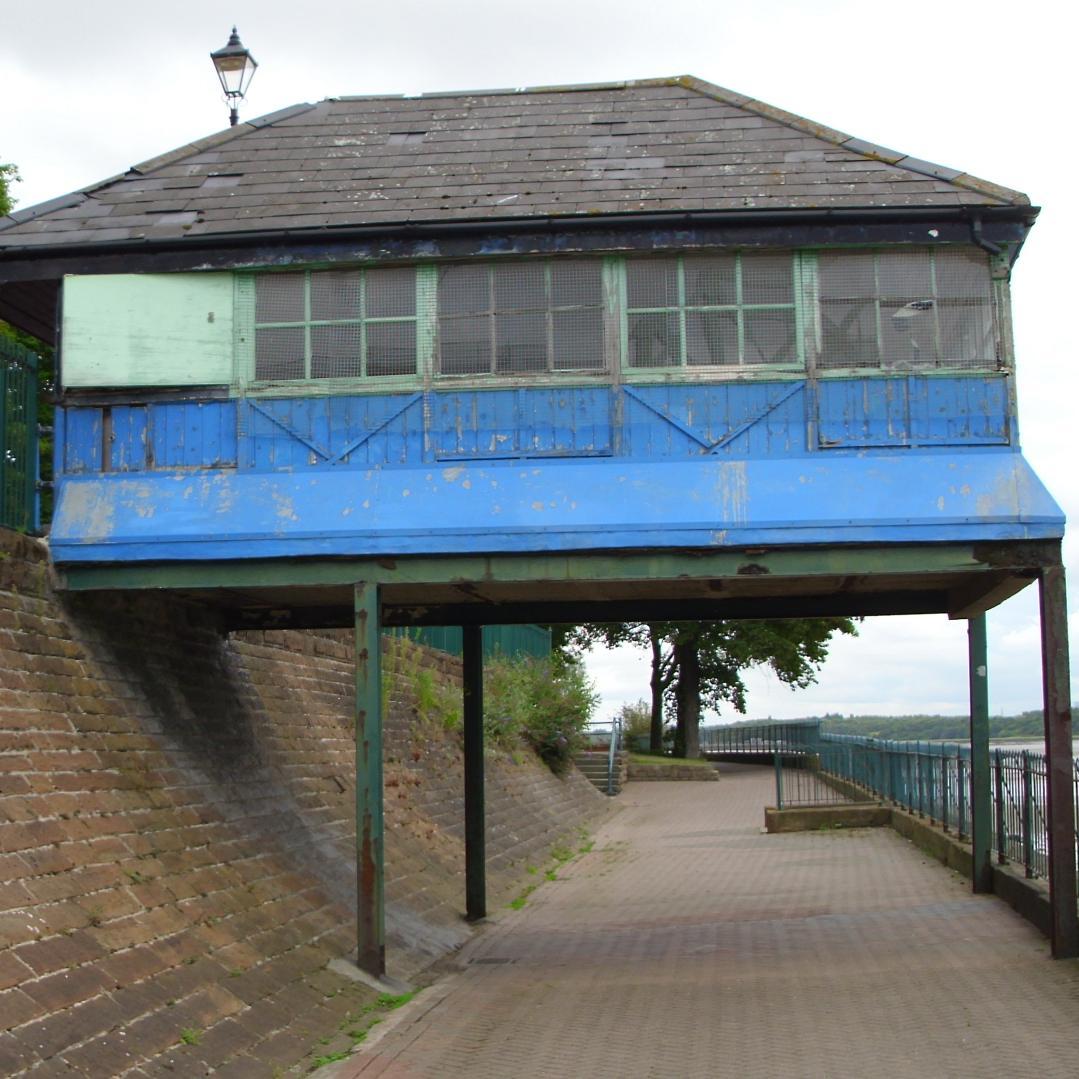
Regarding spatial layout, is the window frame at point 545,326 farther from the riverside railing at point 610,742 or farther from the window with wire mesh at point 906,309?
the riverside railing at point 610,742

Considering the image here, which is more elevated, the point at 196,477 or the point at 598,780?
the point at 196,477

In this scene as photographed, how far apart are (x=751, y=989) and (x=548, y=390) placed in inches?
194

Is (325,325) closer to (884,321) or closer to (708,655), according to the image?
(884,321)

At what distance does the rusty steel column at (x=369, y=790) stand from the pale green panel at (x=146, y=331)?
241 centimetres

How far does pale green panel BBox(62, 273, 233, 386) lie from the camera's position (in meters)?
11.9

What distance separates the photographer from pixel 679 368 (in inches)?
466

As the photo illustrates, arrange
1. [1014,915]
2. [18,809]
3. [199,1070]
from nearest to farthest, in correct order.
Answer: [199,1070]
[18,809]
[1014,915]

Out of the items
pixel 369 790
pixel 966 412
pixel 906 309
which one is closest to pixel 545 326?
pixel 906 309

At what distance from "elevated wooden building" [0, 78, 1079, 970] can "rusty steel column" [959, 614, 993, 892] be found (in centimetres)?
294

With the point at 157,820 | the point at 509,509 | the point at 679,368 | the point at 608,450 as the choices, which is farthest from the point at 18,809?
the point at 679,368

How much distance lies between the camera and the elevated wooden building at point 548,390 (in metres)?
11.3

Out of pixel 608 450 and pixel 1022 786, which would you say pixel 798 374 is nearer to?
pixel 608 450

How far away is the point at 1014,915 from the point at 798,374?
547cm

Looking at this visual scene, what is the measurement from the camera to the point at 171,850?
10.0 m
